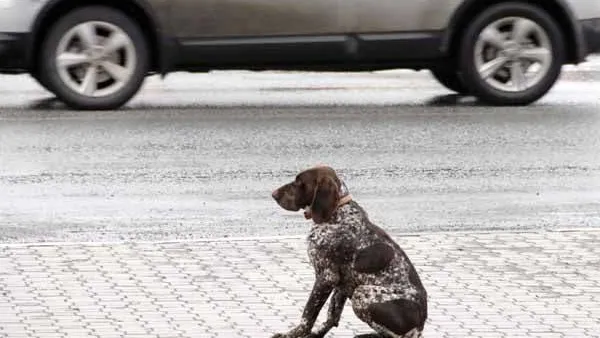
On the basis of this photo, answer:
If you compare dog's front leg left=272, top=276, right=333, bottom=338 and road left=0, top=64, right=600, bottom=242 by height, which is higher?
dog's front leg left=272, top=276, right=333, bottom=338

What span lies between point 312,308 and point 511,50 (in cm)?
773

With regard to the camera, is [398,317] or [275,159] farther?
[275,159]

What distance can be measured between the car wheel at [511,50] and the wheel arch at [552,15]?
0.06 metres

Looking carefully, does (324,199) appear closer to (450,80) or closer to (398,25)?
(398,25)

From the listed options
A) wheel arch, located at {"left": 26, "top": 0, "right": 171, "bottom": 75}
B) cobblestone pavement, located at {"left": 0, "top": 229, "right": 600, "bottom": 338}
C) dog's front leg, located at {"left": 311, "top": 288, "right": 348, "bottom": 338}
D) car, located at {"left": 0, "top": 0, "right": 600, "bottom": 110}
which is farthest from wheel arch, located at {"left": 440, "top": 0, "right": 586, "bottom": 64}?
dog's front leg, located at {"left": 311, "top": 288, "right": 348, "bottom": 338}

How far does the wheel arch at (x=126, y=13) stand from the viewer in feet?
44.1

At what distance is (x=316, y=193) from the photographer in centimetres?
643

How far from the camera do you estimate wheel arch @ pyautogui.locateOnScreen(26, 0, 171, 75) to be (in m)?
13.4

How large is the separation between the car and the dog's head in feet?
23.6

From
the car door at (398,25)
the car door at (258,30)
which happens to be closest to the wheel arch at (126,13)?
the car door at (258,30)

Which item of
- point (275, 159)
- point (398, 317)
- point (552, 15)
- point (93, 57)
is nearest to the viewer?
point (398, 317)

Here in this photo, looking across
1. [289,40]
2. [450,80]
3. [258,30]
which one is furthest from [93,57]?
[450,80]

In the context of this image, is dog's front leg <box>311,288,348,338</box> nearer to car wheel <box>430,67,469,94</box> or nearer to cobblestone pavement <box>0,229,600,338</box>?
cobblestone pavement <box>0,229,600,338</box>

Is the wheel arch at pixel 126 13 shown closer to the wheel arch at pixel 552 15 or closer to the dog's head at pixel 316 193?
the wheel arch at pixel 552 15
